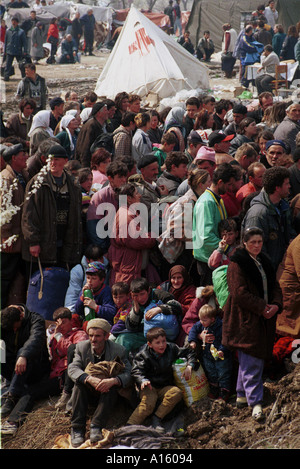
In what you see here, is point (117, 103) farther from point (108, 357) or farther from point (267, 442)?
point (267, 442)

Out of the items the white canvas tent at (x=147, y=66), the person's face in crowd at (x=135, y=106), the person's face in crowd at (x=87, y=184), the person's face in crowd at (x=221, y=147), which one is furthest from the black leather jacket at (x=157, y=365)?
the white canvas tent at (x=147, y=66)

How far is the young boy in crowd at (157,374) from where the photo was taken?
6270 mm

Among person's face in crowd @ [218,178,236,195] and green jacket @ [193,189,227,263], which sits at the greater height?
person's face in crowd @ [218,178,236,195]

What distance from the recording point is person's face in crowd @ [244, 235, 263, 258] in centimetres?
600

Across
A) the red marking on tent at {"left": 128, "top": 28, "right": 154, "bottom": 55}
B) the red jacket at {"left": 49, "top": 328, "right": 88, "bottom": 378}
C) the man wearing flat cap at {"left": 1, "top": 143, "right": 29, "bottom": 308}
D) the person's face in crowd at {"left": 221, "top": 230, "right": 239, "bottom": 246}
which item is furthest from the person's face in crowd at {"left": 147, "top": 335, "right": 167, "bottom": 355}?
the red marking on tent at {"left": 128, "top": 28, "right": 154, "bottom": 55}

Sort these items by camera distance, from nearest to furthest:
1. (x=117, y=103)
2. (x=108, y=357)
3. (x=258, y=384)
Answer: (x=258, y=384)
(x=108, y=357)
(x=117, y=103)

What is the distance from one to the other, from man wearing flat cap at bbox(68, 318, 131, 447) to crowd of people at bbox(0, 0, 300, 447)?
1 cm

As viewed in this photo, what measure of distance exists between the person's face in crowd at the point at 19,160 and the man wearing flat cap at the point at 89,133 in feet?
7.35

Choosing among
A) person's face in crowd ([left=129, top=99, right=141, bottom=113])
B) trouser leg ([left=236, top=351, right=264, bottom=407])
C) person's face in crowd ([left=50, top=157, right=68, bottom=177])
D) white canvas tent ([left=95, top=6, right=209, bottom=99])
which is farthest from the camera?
white canvas tent ([left=95, top=6, right=209, bottom=99])

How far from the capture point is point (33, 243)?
7.64 metres

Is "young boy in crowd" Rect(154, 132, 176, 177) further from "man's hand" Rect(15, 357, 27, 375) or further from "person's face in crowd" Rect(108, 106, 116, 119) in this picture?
"man's hand" Rect(15, 357, 27, 375)

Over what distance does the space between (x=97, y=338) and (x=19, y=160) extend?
2.58 meters
